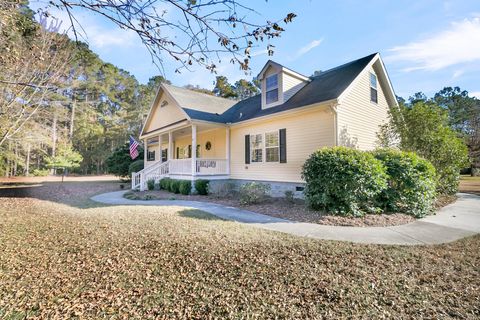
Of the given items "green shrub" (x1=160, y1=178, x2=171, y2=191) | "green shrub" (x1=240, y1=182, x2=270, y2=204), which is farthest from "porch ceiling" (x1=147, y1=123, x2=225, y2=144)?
"green shrub" (x1=240, y1=182, x2=270, y2=204)

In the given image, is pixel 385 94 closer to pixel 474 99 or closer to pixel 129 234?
pixel 129 234

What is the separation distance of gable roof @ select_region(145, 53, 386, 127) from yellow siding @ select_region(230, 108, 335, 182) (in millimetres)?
536

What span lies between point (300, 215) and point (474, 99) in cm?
4399

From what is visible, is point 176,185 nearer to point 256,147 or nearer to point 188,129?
point 188,129

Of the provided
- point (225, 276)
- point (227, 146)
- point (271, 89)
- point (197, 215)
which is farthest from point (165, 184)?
point (225, 276)

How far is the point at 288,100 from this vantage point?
38.2 feet

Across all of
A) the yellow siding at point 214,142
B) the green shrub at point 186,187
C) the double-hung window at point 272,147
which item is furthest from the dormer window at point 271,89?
the green shrub at point 186,187

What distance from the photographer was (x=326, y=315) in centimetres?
260

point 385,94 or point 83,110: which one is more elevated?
point 83,110

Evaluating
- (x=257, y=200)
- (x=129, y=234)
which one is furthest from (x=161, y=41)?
(x=257, y=200)

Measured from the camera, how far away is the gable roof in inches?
396

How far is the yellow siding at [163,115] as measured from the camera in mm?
15381

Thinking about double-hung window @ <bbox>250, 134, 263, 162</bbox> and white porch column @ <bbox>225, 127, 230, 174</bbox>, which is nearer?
double-hung window @ <bbox>250, 134, 263, 162</bbox>

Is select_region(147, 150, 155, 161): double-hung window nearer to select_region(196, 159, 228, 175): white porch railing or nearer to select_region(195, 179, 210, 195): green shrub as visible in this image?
select_region(196, 159, 228, 175): white porch railing
